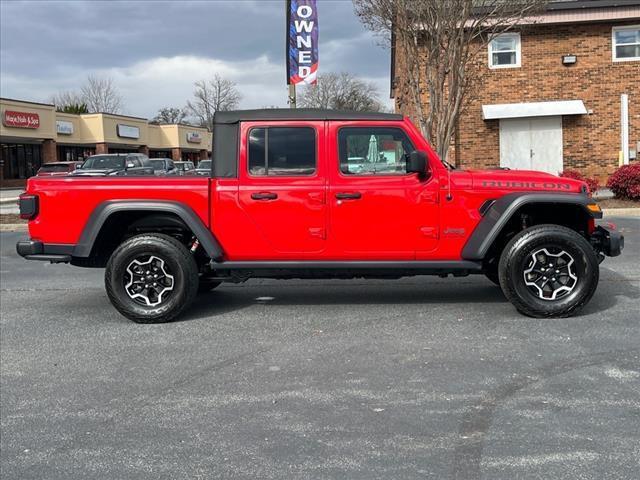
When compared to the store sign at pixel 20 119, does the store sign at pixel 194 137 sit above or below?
above

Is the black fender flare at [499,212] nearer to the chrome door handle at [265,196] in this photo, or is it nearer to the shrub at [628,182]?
the chrome door handle at [265,196]

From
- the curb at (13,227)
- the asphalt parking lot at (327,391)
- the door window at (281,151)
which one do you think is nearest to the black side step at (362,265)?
the asphalt parking lot at (327,391)

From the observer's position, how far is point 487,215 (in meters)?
5.86

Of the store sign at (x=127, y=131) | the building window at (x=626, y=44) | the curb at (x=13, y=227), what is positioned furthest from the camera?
the store sign at (x=127, y=131)

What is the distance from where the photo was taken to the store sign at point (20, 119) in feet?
131

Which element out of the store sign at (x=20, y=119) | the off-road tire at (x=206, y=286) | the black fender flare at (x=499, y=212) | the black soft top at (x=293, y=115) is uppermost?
the store sign at (x=20, y=119)

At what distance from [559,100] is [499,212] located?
17595 millimetres

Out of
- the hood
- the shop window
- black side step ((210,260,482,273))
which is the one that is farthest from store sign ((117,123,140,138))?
the hood

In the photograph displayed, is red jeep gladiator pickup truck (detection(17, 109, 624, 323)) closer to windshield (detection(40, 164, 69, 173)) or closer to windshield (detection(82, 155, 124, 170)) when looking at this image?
windshield (detection(82, 155, 124, 170))

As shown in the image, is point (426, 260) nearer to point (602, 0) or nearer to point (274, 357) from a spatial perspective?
point (274, 357)

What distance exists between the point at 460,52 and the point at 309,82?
3829 millimetres

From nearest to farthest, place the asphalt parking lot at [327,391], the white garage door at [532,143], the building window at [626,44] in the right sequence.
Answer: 1. the asphalt parking lot at [327,391]
2. the building window at [626,44]
3. the white garage door at [532,143]

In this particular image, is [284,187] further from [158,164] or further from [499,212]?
[158,164]

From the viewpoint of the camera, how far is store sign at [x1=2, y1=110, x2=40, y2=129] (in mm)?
39938
